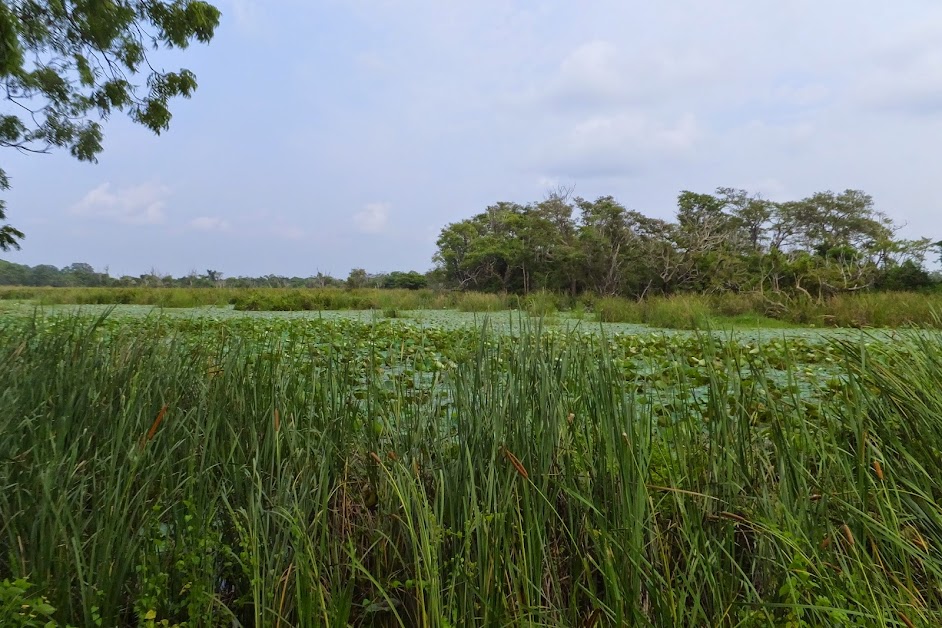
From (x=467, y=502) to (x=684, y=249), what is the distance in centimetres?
1762

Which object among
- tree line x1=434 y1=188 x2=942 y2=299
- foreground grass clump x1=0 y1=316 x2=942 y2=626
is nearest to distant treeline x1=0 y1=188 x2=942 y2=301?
tree line x1=434 y1=188 x2=942 y2=299

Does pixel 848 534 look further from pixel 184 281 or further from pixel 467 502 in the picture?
pixel 184 281

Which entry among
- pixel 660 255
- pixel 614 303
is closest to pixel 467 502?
pixel 614 303

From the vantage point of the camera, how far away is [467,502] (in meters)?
1.47

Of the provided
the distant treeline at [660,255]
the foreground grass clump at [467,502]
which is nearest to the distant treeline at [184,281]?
the distant treeline at [660,255]

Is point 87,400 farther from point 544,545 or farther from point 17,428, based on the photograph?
point 544,545

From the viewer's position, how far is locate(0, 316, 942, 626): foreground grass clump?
4.27 ft

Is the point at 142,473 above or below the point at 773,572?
above

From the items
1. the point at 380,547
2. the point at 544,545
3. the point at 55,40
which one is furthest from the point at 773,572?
the point at 55,40

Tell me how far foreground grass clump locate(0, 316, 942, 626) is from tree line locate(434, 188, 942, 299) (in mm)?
10873

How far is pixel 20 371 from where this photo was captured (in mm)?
1942

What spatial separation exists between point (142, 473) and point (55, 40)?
6107 millimetres

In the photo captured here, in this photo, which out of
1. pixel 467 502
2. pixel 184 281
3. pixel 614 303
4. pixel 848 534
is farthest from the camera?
pixel 184 281

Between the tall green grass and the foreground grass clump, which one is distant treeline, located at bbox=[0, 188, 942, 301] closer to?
the tall green grass
